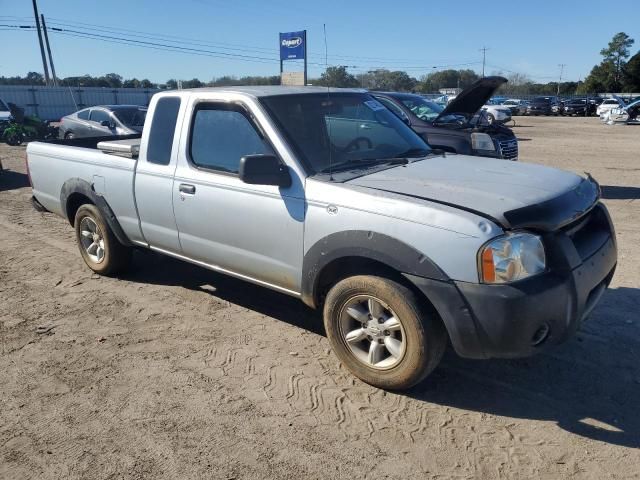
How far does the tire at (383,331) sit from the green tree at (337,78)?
5.82ft

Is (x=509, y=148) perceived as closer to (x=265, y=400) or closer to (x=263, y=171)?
(x=263, y=171)

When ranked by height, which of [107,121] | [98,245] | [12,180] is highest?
[107,121]

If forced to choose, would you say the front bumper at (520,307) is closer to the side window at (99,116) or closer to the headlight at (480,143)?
the headlight at (480,143)

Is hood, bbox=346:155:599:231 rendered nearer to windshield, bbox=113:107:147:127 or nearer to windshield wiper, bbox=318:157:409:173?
windshield wiper, bbox=318:157:409:173

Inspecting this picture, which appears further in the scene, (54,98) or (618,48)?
(618,48)

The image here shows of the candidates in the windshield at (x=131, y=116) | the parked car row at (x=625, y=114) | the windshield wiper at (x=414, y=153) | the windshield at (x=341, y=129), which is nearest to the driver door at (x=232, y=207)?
the windshield at (x=341, y=129)

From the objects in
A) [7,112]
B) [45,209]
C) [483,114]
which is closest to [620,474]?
[45,209]

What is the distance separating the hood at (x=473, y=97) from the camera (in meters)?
9.70

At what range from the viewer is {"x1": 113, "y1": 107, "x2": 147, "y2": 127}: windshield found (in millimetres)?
14461

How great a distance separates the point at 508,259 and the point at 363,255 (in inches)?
33.0

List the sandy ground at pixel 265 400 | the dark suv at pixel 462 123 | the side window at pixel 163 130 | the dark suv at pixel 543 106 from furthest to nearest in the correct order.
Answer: the dark suv at pixel 543 106 < the dark suv at pixel 462 123 < the side window at pixel 163 130 < the sandy ground at pixel 265 400

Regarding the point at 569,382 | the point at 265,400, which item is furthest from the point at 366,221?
the point at 569,382

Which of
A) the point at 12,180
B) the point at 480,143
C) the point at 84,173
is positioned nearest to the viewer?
the point at 84,173

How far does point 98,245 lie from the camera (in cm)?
572
